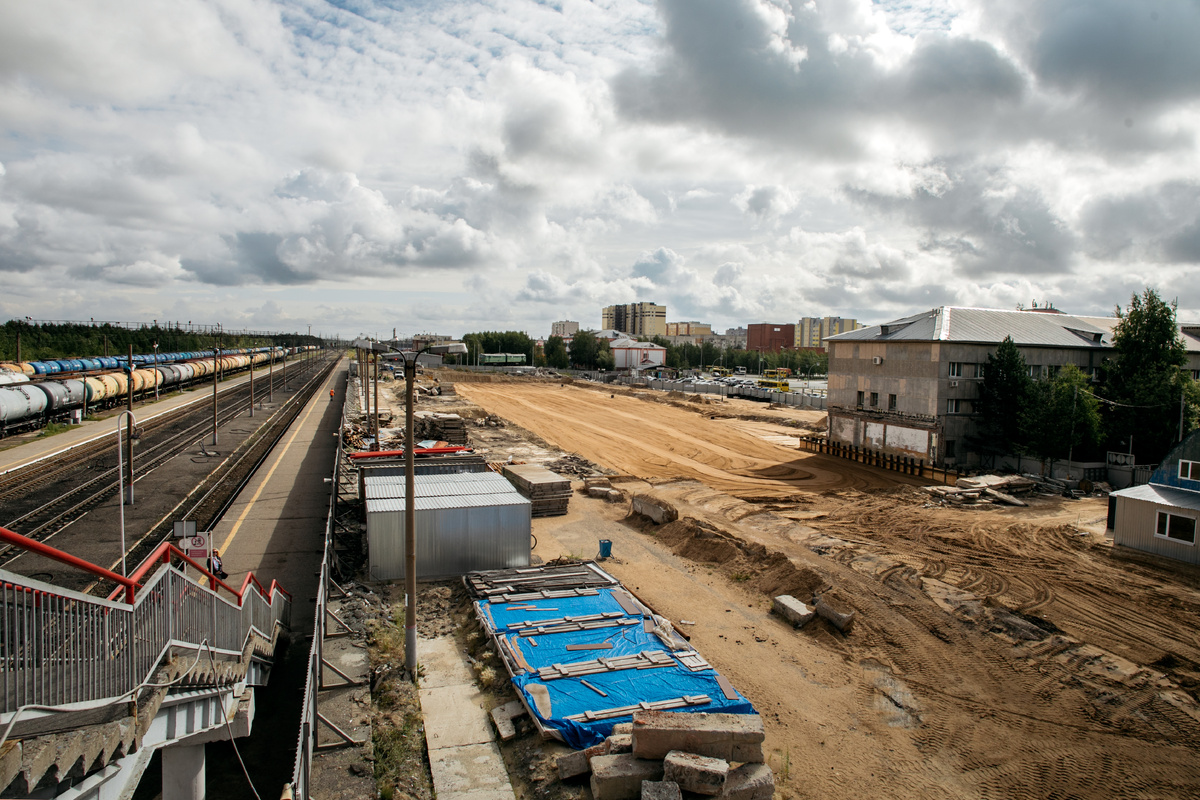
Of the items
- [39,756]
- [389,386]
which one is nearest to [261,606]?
[39,756]

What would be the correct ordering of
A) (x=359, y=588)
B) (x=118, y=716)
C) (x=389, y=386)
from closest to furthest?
(x=118, y=716)
(x=359, y=588)
(x=389, y=386)

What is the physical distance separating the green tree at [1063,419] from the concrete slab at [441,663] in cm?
3152

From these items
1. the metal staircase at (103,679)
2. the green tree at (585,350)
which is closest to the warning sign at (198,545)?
the metal staircase at (103,679)

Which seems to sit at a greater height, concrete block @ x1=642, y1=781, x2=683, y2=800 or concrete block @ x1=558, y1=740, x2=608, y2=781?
concrete block @ x1=642, y1=781, x2=683, y2=800

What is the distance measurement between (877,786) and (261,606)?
38.4ft

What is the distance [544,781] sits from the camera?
10.4m

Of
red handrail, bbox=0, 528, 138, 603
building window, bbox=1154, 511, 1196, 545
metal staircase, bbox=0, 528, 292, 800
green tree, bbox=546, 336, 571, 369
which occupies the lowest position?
building window, bbox=1154, 511, 1196, 545

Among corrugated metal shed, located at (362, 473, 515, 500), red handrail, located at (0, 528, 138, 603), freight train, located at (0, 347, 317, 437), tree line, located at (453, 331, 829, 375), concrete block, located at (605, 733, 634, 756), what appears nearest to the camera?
red handrail, located at (0, 528, 138, 603)

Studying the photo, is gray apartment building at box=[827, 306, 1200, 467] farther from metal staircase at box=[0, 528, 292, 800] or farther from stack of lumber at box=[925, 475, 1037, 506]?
metal staircase at box=[0, 528, 292, 800]

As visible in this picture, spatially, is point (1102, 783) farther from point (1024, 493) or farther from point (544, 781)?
point (1024, 493)

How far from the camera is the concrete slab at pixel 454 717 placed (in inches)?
456

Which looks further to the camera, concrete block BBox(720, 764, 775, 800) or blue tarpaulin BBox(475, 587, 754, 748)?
blue tarpaulin BBox(475, 587, 754, 748)

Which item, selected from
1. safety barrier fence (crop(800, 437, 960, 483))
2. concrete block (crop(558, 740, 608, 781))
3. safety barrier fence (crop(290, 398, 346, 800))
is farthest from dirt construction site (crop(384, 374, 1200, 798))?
safety barrier fence (crop(290, 398, 346, 800))

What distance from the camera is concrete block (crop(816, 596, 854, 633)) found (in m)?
16.4
